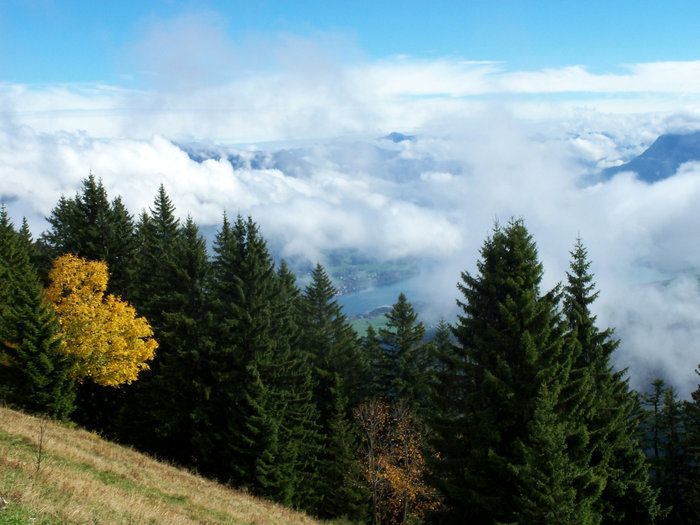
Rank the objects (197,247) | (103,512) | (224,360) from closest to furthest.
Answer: (103,512)
(224,360)
(197,247)

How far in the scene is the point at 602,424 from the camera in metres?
22.4

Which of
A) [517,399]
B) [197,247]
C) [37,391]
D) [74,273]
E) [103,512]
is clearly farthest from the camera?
[197,247]

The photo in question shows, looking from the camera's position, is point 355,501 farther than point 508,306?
Yes

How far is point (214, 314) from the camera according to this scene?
30812mm

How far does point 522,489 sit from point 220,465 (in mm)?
21175

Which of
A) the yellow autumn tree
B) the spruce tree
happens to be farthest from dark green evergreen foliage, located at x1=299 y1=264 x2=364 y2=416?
the spruce tree

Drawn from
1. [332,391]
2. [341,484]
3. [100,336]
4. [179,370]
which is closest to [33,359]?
[100,336]

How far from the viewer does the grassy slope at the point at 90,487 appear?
9.95 m

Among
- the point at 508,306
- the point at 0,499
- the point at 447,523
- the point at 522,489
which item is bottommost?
the point at 447,523

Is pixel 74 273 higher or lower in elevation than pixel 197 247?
lower

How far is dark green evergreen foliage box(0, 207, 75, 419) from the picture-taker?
25.3 metres

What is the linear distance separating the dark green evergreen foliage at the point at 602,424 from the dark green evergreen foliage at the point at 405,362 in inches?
721

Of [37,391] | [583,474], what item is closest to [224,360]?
[37,391]

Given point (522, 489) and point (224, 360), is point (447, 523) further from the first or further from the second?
point (224, 360)
